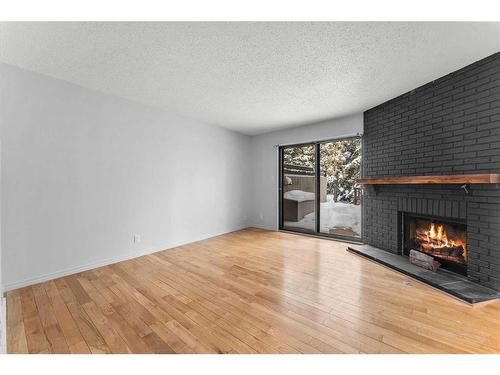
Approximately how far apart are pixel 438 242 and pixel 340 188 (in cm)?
175

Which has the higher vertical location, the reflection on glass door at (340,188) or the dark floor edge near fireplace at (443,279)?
the reflection on glass door at (340,188)

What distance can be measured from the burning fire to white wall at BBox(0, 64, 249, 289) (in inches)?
142

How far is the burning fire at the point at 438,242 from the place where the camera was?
2559 mm

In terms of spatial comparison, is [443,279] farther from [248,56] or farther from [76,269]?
[76,269]

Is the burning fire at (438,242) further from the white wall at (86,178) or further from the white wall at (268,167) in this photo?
the white wall at (86,178)

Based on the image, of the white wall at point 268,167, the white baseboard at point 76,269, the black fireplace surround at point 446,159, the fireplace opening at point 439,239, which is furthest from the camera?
the white wall at point 268,167

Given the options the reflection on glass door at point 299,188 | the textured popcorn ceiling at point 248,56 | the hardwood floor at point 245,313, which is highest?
the textured popcorn ceiling at point 248,56

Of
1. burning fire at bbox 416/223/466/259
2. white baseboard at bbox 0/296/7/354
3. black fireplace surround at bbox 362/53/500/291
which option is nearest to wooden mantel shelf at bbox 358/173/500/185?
black fireplace surround at bbox 362/53/500/291

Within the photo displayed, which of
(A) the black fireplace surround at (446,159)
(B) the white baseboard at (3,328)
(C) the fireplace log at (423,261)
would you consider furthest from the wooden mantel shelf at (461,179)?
(B) the white baseboard at (3,328)

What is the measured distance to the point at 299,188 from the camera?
496 cm

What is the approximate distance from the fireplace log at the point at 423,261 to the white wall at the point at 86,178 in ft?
11.3

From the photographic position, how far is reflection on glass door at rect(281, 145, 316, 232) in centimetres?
471

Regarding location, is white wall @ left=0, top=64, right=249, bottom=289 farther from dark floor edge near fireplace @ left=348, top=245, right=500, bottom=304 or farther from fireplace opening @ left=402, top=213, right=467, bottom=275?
fireplace opening @ left=402, top=213, right=467, bottom=275
